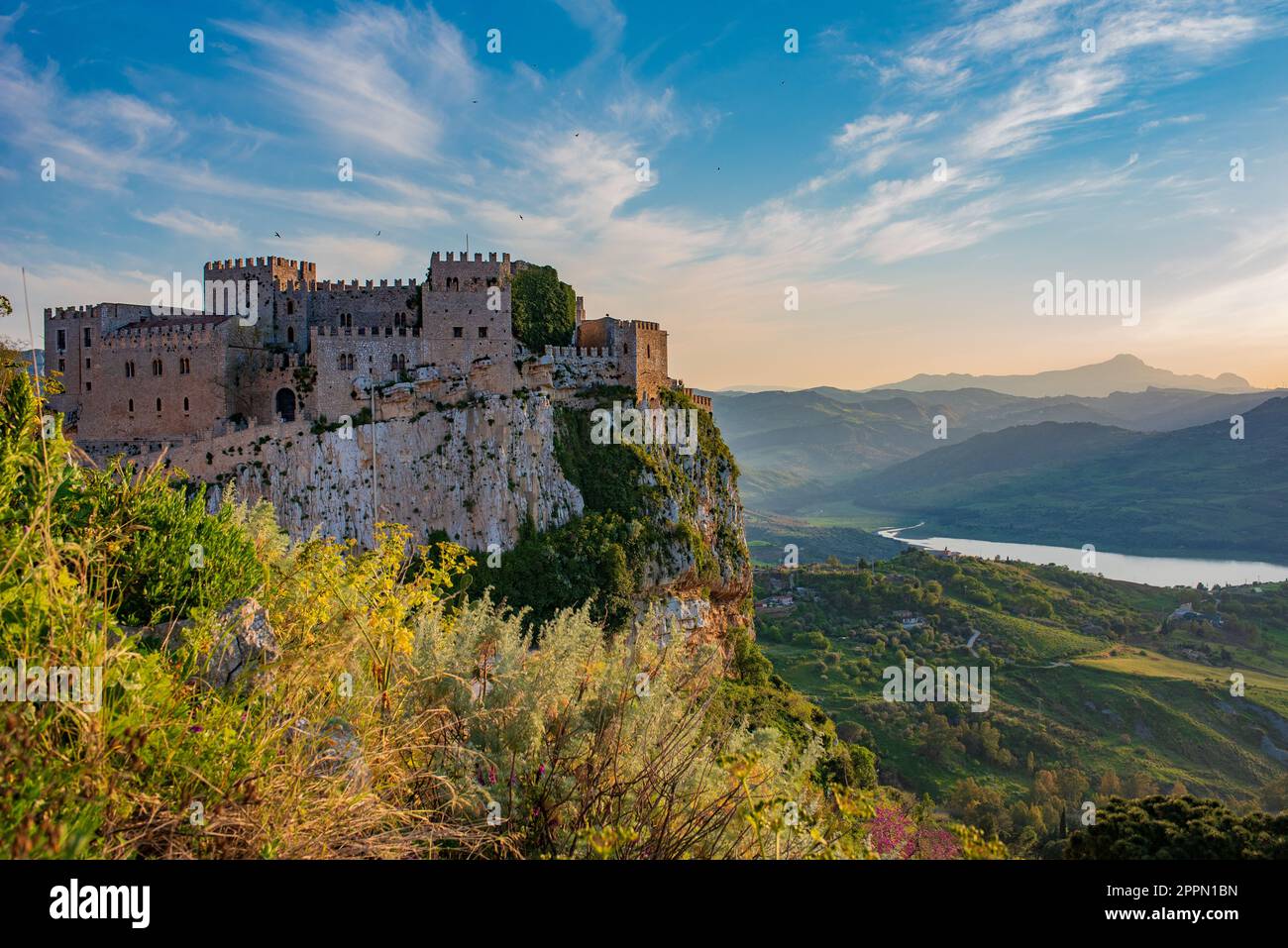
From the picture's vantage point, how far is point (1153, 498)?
14825 cm

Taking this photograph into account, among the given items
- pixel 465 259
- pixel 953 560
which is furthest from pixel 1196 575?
pixel 465 259

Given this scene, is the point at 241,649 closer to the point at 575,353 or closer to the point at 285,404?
the point at 285,404

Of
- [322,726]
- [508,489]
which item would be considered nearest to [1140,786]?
[508,489]

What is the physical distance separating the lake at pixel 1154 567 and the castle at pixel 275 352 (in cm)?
9292

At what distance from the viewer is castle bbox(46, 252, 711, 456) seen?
32.4 metres

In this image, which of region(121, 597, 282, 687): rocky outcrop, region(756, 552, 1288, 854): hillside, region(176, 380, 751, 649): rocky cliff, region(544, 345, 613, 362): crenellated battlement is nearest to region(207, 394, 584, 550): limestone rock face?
region(176, 380, 751, 649): rocky cliff

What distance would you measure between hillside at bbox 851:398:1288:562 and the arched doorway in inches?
5633

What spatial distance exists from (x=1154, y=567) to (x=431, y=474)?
412 ft

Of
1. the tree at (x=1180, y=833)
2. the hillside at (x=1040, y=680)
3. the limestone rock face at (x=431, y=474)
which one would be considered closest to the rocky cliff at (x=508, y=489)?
the limestone rock face at (x=431, y=474)

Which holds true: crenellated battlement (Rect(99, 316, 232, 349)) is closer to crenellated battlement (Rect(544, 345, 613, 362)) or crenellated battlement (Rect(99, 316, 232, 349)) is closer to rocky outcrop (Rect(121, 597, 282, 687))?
crenellated battlement (Rect(544, 345, 613, 362))

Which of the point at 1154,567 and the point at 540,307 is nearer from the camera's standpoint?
the point at 540,307

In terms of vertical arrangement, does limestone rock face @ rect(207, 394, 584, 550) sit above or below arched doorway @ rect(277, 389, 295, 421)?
below
